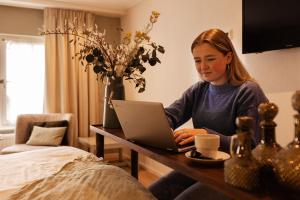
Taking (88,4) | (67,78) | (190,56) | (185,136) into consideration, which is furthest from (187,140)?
(88,4)

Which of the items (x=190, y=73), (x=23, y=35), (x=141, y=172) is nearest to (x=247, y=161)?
(x=190, y=73)

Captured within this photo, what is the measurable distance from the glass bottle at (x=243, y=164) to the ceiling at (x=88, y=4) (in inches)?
153

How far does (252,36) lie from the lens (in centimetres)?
217

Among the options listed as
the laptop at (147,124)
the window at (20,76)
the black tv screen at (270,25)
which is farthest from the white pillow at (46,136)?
the laptop at (147,124)

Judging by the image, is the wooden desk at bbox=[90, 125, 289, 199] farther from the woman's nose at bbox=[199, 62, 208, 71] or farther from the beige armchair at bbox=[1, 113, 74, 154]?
the beige armchair at bbox=[1, 113, 74, 154]

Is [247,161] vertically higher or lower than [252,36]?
lower

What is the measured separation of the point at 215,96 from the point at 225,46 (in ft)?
0.79

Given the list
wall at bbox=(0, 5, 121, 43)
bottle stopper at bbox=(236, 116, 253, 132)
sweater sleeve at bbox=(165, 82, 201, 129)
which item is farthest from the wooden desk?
wall at bbox=(0, 5, 121, 43)

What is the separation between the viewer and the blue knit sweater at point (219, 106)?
1.18 m

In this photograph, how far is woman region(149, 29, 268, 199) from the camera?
3.97ft

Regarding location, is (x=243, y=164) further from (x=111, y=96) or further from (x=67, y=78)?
(x=67, y=78)

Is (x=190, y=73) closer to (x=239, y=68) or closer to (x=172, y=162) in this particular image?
(x=239, y=68)

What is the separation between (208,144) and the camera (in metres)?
0.79

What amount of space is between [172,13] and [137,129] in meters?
2.60
